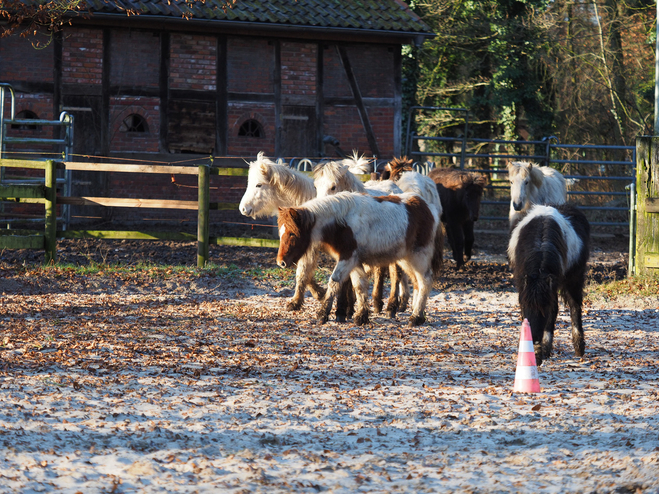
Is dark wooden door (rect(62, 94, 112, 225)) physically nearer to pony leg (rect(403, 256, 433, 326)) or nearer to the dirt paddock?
the dirt paddock

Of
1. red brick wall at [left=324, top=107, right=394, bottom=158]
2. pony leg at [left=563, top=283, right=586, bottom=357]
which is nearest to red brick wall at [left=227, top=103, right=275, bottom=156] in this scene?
red brick wall at [left=324, top=107, right=394, bottom=158]

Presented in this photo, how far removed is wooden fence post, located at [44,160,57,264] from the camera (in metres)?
11.5

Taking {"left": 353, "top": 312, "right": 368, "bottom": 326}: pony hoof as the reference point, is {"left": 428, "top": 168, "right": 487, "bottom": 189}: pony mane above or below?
above

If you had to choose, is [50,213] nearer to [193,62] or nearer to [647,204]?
[193,62]

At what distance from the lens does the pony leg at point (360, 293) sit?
8.30 meters

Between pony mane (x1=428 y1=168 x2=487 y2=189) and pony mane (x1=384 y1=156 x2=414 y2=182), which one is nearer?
pony mane (x1=384 y1=156 x2=414 y2=182)

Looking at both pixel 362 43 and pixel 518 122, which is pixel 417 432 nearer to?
pixel 362 43

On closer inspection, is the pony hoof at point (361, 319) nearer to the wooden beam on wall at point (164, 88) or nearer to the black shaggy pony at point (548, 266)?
the black shaggy pony at point (548, 266)

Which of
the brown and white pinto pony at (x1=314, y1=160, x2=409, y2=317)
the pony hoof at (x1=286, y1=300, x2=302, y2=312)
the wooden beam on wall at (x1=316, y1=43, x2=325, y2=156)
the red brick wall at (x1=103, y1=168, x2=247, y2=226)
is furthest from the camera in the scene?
the wooden beam on wall at (x1=316, y1=43, x2=325, y2=156)

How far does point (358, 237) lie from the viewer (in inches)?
318

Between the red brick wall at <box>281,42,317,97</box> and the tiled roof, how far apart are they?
809 millimetres

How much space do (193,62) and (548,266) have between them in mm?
12408

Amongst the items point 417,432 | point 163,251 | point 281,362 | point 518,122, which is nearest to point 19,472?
point 417,432

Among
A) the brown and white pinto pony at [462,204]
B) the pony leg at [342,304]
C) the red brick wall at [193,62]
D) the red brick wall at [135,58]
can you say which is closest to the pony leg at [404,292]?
the pony leg at [342,304]
